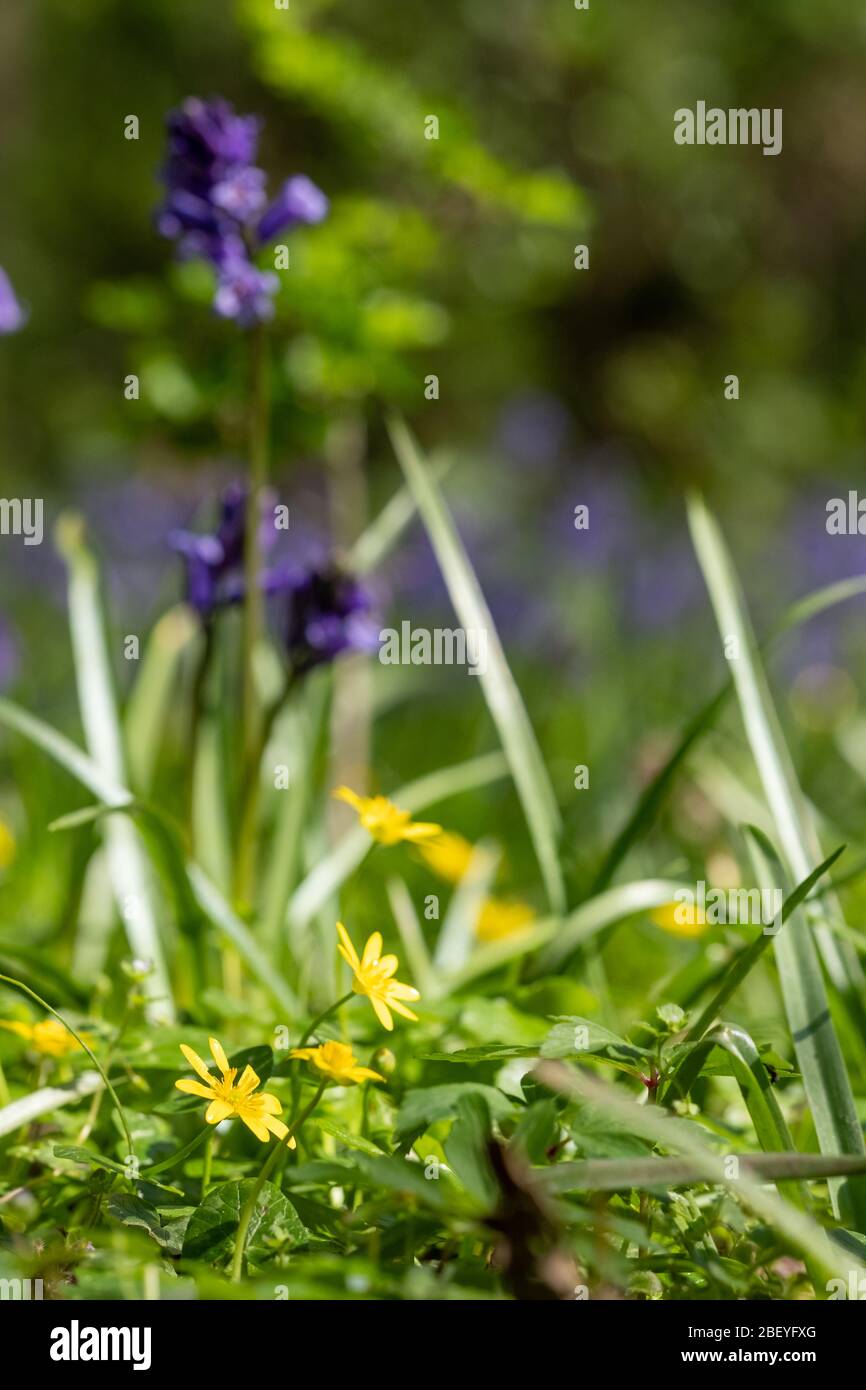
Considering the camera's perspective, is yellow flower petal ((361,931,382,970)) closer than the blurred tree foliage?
Yes

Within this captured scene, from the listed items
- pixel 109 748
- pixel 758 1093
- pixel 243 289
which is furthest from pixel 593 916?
pixel 243 289

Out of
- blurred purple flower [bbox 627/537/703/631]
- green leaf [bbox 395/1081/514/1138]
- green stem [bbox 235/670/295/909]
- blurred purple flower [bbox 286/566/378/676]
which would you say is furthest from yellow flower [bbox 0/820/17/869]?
blurred purple flower [bbox 627/537/703/631]


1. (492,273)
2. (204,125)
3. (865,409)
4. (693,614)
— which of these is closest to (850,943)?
(204,125)

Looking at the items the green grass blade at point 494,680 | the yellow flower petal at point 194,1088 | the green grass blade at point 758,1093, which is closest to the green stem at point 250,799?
the green grass blade at point 494,680

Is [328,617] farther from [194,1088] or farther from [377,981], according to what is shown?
[194,1088]

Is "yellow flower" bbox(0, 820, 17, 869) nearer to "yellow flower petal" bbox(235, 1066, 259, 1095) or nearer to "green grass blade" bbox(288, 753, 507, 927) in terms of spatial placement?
"green grass blade" bbox(288, 753, 507, 927)

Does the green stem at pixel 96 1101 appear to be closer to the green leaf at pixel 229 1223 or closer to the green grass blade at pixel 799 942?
the green leaf at pixel 229 1223

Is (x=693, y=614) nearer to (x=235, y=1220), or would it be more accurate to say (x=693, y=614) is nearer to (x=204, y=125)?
(x=204, y=125)
